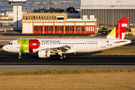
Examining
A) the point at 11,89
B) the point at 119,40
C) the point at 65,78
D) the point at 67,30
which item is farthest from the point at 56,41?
the point at 67,30

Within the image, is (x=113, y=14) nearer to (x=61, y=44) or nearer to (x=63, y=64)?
(x=61, y=44)

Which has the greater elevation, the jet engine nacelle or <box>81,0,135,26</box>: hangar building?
<box>81,0,135,26</box>: hangar building

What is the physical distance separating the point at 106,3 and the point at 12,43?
126415 mm

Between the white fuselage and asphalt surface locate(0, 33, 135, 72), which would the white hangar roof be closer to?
the white fuselage

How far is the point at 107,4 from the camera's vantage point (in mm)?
160375

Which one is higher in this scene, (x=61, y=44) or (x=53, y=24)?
(x=53, y=24)

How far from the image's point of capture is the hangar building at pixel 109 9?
15950 cm

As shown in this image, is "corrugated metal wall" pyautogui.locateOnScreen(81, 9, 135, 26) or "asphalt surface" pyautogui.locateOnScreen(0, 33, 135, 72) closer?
"asphalt surface" pyautogui.locateOnScreen(0, 33, 135, 72)

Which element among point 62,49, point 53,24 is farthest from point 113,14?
point 62,49

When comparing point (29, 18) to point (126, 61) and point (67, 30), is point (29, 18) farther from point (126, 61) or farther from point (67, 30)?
point (126, 61)

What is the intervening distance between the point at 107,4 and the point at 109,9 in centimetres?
351

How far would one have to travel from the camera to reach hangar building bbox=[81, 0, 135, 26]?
523 ft

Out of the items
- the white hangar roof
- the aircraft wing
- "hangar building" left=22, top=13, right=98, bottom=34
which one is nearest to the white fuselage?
the aircraft wing

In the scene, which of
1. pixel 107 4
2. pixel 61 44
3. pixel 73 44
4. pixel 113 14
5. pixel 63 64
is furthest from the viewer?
pixel 107 4
